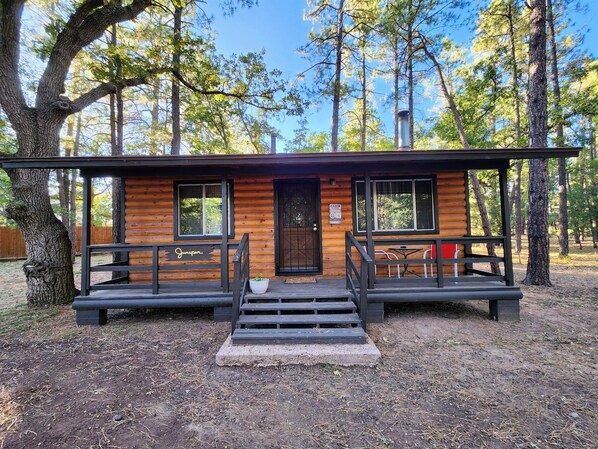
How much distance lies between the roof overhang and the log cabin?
19 millimetres

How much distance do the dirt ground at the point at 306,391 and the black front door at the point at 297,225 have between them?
6.96 ft

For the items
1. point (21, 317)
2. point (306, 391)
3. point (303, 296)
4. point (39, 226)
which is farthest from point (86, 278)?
point (306, 391)

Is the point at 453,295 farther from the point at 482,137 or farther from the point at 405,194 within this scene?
the point at 482,137

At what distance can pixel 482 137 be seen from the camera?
31.9 feet

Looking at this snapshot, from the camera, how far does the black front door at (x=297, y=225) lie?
569 cm

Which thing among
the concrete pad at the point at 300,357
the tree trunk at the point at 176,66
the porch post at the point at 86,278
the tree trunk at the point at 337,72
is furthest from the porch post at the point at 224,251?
the tree trunk at the point at 337,72

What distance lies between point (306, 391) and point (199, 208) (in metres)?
4.21

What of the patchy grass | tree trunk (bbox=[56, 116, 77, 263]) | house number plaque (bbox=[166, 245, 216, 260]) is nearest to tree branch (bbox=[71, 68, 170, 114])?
house number plaque (bbox=[166, 245, 216, 260])

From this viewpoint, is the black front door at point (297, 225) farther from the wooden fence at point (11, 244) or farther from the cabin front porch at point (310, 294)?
the wooden fence at point (11, 244)

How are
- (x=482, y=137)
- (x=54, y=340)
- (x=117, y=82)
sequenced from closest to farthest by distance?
(x=54, y=340), (x=117, y=82), (x=482, y=137)

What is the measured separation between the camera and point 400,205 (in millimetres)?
5488

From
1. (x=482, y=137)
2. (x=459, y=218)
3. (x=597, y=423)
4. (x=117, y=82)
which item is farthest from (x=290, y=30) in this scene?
(x=597, y=423)

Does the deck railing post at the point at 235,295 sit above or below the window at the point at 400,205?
below

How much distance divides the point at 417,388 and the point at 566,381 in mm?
1521
